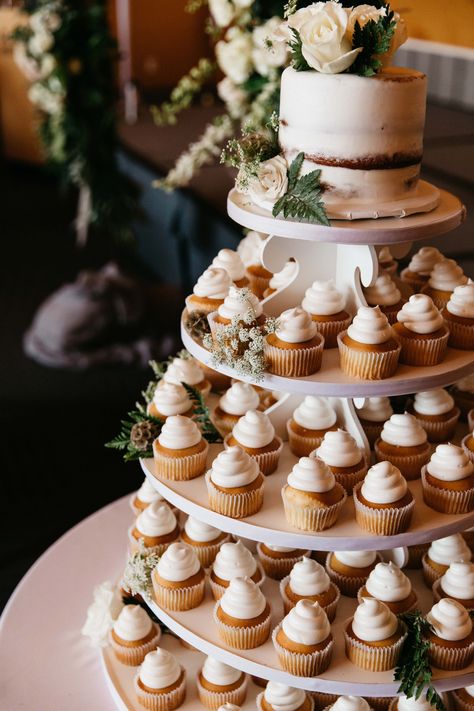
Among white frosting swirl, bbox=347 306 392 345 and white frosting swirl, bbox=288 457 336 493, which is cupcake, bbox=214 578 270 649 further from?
white frosting swirl, bbox=347 306 392 345

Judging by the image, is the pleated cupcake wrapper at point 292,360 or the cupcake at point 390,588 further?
the cupcake at point 390,588

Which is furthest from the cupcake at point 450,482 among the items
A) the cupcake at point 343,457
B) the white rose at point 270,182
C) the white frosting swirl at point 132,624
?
the white frosting swirl at point 132,624

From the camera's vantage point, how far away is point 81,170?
4.82 m

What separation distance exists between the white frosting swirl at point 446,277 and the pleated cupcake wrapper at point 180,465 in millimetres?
638

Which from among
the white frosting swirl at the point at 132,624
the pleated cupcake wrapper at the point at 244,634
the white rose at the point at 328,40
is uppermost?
the white rose at the point at 328,40

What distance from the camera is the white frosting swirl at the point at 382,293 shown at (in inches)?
74.2

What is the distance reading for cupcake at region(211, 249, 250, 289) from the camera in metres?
2.04

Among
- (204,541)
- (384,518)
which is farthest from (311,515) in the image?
(204,541)

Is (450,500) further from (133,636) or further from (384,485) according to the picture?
(133,636)

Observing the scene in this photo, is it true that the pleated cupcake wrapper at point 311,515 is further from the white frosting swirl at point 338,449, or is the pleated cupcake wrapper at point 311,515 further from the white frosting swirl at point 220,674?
the white frosting swirl at point 220,674

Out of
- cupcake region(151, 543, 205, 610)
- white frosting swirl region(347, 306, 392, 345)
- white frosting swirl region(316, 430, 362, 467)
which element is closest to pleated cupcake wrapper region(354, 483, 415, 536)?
white frosting swirl region(316, 430, 362, 467)

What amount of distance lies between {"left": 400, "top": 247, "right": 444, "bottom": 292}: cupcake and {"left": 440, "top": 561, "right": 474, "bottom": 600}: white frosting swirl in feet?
2.16

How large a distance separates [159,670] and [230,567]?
259 millimetres

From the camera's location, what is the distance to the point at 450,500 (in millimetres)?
1688
